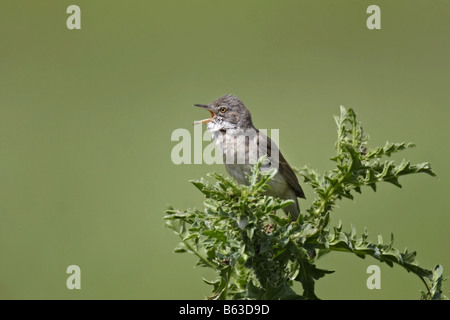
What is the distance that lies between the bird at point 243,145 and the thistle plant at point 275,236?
1.69 meters

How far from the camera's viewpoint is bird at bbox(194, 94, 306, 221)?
421 centimetres

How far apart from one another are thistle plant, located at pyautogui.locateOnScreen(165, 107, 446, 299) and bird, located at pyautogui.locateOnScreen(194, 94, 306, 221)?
1.69 meters

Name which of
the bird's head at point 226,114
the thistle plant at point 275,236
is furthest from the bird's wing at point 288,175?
the thistle plant at point 275,236

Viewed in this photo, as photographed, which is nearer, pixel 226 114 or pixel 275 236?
pixel 275 236

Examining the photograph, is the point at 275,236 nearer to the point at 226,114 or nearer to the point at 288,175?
the point at 288,175

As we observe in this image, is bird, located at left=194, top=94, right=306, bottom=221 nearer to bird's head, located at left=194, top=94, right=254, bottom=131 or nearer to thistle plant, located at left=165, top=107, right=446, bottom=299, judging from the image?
bird's head, located at left=194, top=94, right=254, bottom=131

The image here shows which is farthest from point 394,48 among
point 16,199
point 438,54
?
point 16,199

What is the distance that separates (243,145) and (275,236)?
84.0 inches

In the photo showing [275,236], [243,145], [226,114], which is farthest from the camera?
[226,114]

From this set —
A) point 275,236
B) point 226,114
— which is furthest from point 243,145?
point 275,236

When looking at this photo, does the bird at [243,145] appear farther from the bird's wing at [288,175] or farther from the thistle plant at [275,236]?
the thistle plant at [275,236]

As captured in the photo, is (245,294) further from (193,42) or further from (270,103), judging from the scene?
(193,42)

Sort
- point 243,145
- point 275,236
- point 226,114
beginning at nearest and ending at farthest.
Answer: point 275,236
point 243,145
point 226,114

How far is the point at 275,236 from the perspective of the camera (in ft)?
7.02
